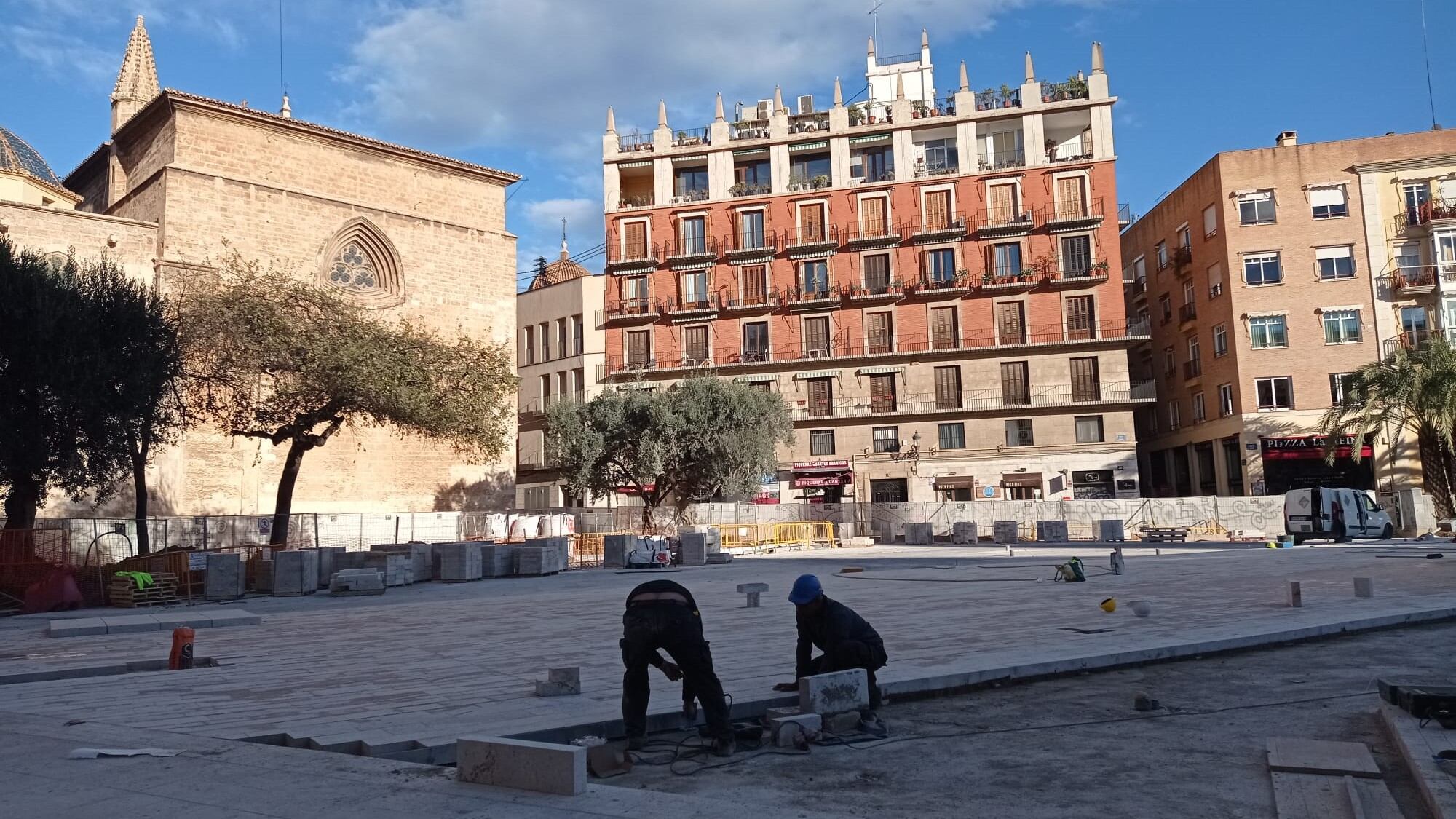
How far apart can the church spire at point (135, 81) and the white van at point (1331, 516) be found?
154ft

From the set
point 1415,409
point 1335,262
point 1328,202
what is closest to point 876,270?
point 1328,202

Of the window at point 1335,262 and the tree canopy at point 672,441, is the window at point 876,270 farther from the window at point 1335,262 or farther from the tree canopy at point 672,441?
the window at point 1335,262

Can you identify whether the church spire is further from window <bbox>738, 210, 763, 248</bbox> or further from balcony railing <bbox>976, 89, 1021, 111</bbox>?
balcony railing <bbox>976, 89, 1021, 111</bbox>

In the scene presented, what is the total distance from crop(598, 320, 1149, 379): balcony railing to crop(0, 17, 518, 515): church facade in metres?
11.3

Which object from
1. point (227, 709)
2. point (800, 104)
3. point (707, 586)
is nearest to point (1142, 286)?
point (800, 104)

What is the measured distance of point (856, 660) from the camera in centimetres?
668

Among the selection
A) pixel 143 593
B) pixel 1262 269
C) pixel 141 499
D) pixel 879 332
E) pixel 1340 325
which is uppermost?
pixel 1262 269

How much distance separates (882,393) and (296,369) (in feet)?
91.6

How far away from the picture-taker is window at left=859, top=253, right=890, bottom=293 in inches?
1937

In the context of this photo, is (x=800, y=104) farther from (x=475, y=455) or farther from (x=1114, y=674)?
(x=1114, y=674)

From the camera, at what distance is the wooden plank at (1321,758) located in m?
4.82

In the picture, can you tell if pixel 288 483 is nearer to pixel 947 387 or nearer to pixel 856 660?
pixel 856 660

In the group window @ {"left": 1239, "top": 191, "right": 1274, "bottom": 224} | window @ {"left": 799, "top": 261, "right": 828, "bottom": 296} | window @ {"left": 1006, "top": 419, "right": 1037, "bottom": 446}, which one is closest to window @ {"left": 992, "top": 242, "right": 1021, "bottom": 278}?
window @ {"left": 1006, "top": 419, "right": 1037, "bottom": 446}

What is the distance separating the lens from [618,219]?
52.6m
